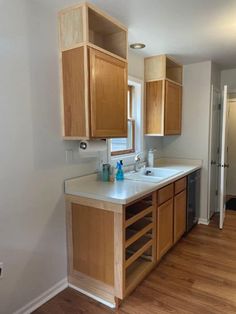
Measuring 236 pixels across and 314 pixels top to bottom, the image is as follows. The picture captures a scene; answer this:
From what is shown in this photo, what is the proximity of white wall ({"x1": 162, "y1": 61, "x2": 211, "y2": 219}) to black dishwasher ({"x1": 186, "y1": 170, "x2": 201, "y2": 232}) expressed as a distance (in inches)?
6.9

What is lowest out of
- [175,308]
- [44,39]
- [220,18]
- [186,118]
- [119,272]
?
[175,308]

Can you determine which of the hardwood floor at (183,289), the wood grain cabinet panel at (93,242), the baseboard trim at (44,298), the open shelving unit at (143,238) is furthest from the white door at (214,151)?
the baseboard trim at (44,298)

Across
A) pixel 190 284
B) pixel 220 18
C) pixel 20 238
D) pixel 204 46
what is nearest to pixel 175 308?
pixel 190 284

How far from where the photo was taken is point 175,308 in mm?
1907

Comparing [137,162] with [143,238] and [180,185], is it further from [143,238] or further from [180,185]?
[143,238]

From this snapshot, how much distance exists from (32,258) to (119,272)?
693 mm

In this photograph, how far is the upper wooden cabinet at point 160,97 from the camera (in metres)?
3.13

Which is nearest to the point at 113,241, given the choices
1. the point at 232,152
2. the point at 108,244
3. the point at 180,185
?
the point at 108,244

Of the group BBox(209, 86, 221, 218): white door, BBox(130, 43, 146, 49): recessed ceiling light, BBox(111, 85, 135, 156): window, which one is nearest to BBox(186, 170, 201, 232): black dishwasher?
BBox(209, 86, 221, 218): white door

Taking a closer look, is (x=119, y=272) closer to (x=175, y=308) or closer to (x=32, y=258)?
A: (x=175, y=308)

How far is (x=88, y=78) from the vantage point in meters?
1.85

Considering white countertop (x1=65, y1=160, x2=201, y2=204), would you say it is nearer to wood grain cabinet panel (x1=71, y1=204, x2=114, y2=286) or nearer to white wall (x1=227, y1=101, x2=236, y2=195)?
wood grain cabinet panel (x1=71, y1=204, x2=114, y2=286)

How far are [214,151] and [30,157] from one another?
2917 mm

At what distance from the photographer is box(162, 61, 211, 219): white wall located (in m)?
3.46
